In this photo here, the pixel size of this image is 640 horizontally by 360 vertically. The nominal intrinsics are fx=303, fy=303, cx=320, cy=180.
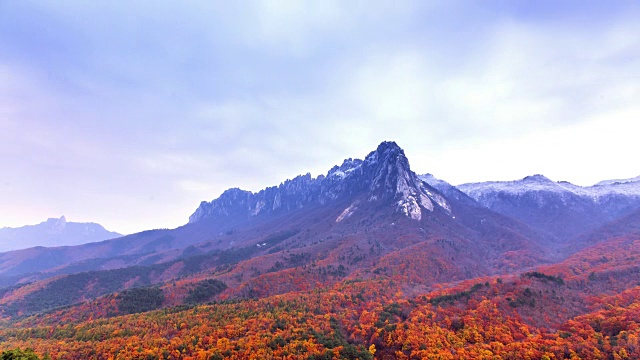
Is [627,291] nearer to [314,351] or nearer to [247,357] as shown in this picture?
[314,351]

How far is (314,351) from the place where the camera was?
80.7m

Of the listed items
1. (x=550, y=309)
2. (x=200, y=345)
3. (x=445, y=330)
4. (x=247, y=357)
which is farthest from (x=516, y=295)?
(x=200, y=345)

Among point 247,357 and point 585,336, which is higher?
point 247,357

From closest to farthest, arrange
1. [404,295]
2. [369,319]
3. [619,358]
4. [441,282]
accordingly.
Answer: [619,358] < [369,319] < [404,295] < [441,282]

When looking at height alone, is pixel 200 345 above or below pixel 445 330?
above

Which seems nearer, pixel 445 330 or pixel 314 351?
pixel 314 351

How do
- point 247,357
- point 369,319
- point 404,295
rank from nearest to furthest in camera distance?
point 247,357
point 369,319
point 404,295

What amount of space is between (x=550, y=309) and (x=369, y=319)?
65.7m

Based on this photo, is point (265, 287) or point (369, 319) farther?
point (265, 287)

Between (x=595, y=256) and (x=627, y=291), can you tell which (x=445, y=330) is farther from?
(x=595, y=256)

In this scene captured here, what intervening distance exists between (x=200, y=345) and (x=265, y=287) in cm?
8819

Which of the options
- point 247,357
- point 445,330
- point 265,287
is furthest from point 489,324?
point 265,287

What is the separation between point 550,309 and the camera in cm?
10969

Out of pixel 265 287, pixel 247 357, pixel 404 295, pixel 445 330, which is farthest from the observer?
pixel 265 287
